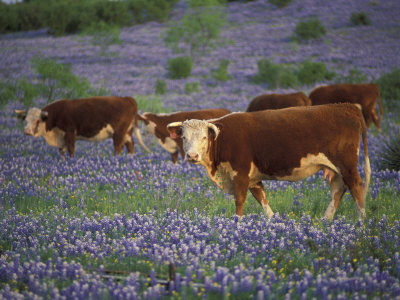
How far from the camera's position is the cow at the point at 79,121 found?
12.9 metres

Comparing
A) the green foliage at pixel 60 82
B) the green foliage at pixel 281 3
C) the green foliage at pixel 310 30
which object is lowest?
the green foliage at pixel 281 3

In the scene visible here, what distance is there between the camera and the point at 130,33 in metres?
54.7

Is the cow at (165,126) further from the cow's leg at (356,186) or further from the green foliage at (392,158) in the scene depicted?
the cow's leg at (356,186)

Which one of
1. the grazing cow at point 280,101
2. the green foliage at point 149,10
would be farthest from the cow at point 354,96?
the green foliage at point 149,10

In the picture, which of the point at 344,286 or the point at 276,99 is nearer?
the point at 344,286

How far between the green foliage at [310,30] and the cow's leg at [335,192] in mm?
36754

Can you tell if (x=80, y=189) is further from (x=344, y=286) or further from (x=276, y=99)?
(x=276, y=99)

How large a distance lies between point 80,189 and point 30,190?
97 centimetres

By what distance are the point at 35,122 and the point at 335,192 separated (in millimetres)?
9156

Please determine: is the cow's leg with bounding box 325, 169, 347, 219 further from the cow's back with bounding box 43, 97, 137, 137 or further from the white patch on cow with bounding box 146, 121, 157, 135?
the cow's back with bounding box 43, 97, 137, 137

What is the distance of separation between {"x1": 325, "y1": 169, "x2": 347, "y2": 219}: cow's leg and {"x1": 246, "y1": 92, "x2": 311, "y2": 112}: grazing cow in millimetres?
6880

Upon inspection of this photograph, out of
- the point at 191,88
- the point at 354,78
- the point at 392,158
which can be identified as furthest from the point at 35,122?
the point at 354,78

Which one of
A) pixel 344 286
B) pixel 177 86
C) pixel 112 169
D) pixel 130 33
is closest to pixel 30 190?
pixel 112 169

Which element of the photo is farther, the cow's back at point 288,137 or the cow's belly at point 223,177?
the cow's belly at point 223,177
